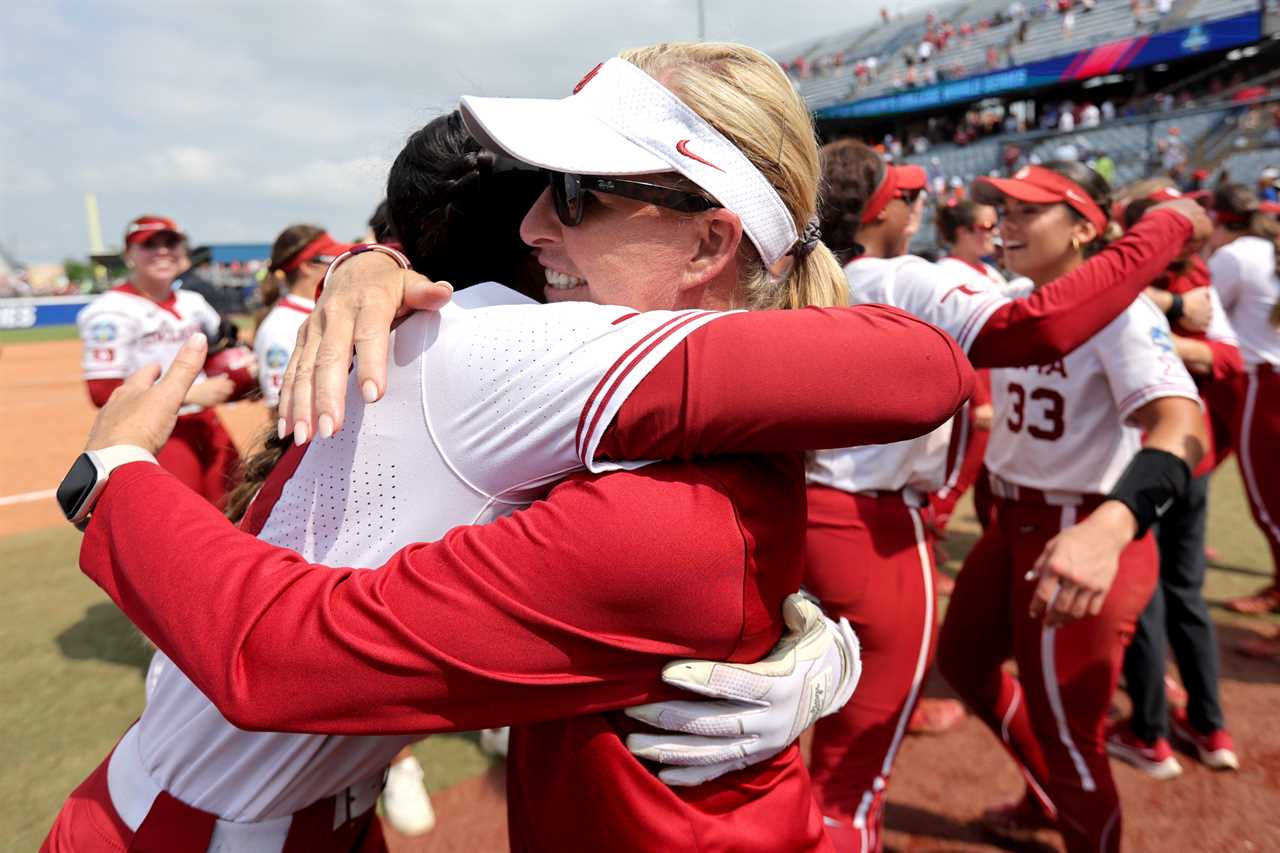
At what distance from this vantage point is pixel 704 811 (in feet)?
3.52

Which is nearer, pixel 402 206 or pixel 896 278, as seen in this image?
pixel 402 206

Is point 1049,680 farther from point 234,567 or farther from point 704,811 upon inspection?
point 234,567

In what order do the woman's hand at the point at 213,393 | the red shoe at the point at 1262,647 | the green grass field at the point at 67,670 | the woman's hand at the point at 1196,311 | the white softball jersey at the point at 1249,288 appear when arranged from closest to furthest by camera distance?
the green grass field at the point at 67,670 → the woman's hand at the point at 213,393 → the woman's hand at the point at 1196,311 → the red shoe at the point at 1262,647 → the white softball jersey at the point at 1249,288

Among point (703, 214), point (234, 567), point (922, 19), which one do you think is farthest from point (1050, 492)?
point (922, 19)

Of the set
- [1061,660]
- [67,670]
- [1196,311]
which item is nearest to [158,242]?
→ [67,670]

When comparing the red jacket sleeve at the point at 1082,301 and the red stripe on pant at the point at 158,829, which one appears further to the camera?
the red jacket sleeve at the point at 1082,301

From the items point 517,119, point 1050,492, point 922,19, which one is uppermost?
point 922,19

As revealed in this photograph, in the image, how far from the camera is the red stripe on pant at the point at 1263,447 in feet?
13.3

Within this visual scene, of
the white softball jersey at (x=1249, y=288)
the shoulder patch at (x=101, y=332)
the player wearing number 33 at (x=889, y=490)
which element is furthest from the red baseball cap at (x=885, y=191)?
the shoulder patch at (x=101, y=332)

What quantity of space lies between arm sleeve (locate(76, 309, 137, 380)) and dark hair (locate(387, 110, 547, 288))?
3.82 meters

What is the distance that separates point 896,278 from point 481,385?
1.91 m

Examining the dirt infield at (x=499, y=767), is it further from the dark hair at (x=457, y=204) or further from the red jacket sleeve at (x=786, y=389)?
the red jacket sleeve at (x=786, y=389)

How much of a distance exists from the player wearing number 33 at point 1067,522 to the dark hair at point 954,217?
2.26m

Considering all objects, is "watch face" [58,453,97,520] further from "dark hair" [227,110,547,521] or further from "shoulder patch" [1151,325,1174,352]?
"shoulder patch" [1151,325,1174,352]
